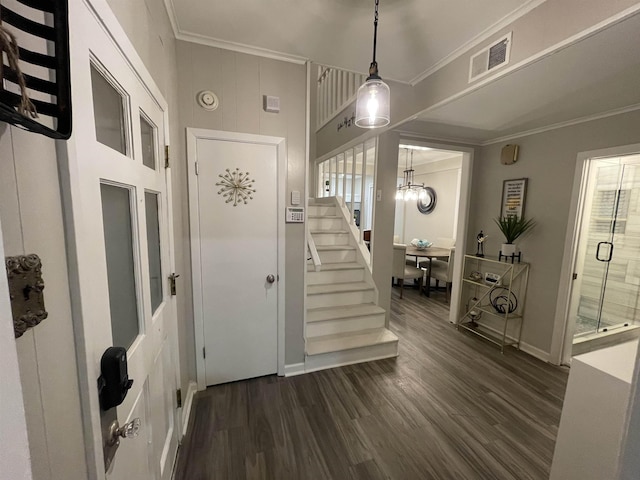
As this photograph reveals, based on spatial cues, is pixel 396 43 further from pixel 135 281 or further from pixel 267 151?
pixel 135 281

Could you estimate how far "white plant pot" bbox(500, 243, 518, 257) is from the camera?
116 inches

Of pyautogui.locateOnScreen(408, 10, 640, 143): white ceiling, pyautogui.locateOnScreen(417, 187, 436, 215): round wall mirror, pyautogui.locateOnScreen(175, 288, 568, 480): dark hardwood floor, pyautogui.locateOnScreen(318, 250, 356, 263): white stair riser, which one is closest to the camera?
pyautogui.locateOnScreen(408, 10, 640, 143): white ceiling

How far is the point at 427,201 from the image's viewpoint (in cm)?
594

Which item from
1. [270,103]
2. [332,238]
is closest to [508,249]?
[332,238]

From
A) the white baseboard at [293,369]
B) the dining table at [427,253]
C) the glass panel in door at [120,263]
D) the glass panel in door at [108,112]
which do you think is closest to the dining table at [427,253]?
the dining table at [427,253]

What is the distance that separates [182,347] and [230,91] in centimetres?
189

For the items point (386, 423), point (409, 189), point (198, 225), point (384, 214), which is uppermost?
point (409, 189)

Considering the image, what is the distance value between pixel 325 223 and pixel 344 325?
1.53 meters

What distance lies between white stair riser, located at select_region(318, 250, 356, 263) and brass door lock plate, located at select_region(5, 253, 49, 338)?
296cm

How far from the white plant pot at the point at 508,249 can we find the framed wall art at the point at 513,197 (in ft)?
1.13

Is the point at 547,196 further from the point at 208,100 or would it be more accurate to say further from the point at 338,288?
the point at 208,100

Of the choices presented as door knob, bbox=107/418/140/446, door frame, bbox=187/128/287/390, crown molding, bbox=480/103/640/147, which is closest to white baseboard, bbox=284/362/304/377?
door frame, bbox=187/128/287/390

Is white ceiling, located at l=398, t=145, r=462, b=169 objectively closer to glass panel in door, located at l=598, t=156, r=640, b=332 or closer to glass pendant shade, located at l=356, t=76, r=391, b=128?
glass panel in door, located at l=598, t=156, r=640, b=332

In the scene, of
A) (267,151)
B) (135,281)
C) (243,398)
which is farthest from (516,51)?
(243,398)
